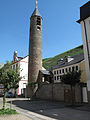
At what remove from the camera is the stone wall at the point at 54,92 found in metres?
18.6

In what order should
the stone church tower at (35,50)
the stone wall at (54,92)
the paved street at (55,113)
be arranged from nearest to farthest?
the paved street at (55,113)
the stone wall at (54,92)
the stone church tower at (35,50)

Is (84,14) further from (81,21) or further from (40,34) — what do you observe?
(40,34)

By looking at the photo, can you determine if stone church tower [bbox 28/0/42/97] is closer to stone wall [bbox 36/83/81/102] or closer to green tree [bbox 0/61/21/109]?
stone wall [bbox 36/83/81/102]

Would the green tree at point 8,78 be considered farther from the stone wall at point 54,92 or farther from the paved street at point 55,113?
the stone wall at point 54,92

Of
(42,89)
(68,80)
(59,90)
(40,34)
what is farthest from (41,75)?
(68,80)

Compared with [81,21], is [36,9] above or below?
above

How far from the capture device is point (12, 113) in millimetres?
9664

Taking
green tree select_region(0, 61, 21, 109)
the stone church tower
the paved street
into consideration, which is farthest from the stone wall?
green tree select_region(0, 61, 21, 109)

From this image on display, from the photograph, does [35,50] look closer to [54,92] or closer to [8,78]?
[54,92]

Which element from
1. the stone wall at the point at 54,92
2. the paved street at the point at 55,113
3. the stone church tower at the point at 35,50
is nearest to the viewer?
the paved street at the point at 55,113

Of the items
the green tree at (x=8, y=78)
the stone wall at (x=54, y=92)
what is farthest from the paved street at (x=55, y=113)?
the stone wall at (x=54, y=92)

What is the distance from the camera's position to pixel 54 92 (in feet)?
74.6

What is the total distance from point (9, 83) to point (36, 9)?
3045cm

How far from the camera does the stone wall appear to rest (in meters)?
18.6
